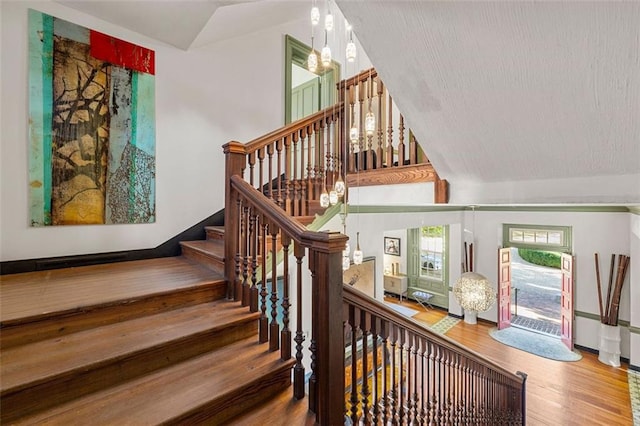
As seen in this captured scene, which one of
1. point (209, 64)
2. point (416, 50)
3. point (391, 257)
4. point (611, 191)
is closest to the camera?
point (416, 50)

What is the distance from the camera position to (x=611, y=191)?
1.41 metres

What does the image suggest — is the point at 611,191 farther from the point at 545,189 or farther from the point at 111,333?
the point at 111,333

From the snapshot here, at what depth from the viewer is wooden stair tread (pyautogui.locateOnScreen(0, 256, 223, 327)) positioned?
1.58m

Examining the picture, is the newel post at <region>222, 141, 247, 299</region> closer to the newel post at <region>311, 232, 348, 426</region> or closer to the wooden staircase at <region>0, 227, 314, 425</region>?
the wooden staircase at <region>0, 227, 314, 425</region>

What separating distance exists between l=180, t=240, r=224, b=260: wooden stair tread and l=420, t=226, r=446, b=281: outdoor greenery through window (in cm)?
610

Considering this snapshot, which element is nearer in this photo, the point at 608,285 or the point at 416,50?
the point at 416,50

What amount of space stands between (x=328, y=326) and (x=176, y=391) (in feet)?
2.53

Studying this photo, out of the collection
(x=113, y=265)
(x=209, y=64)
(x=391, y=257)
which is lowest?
(x=391, y=257)

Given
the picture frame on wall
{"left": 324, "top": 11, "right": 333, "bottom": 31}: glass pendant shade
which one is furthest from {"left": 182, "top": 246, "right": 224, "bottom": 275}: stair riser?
the picture frame on wall

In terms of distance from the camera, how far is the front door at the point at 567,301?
5504 mm

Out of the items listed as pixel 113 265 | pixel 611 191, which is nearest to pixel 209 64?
pixel 113 265

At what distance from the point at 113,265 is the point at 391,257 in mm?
7437

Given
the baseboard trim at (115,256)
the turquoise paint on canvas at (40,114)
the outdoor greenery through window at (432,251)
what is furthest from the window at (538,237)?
the turquoise paint on canvas at (40,114)

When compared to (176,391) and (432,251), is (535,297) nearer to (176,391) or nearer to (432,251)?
(432,251)
